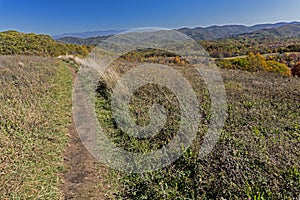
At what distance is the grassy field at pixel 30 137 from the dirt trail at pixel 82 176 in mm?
130

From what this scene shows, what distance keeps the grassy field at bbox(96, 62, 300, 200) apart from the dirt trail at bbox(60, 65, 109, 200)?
0.22 meters

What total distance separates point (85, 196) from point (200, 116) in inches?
109

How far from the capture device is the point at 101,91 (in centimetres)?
764

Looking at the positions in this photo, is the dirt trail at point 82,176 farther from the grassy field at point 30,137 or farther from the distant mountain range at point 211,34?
the distant mountain range at point 211,34

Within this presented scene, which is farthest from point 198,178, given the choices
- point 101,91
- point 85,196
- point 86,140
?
point 101,91

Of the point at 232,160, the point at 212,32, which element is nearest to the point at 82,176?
the point at 232,160

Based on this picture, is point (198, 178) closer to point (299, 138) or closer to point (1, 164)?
point (299, 138)

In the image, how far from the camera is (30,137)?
13.4 feet

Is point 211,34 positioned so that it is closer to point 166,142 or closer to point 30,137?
point 166,142

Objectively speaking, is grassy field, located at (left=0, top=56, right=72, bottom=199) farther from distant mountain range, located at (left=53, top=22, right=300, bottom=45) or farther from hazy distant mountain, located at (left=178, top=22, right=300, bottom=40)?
hazy distant mountain, located at (left=178, top=22, right=300, bottom=40)

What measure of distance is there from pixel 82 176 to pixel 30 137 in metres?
1.45

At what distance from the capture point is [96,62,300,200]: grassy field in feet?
8.46

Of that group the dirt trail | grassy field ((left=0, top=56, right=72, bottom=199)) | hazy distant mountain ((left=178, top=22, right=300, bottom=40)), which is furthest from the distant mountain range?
the dirt trail

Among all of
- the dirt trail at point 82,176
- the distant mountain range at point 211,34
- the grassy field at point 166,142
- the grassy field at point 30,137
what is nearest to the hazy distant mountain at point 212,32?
the distant mountain range at point 211,34
